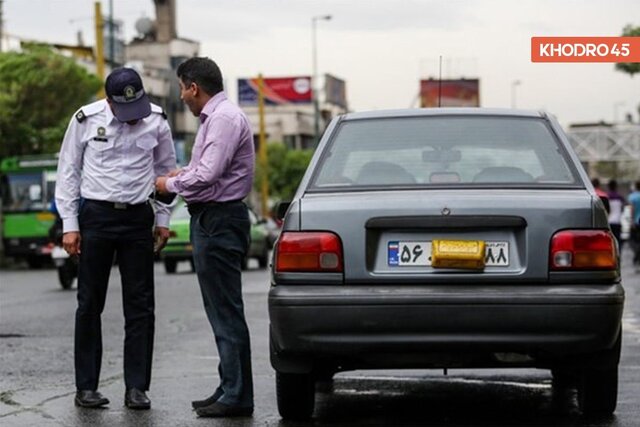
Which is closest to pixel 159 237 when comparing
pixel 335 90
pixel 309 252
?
pixel 309 252

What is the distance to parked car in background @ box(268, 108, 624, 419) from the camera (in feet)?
22.7

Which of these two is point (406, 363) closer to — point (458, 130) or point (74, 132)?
point (458, 130)

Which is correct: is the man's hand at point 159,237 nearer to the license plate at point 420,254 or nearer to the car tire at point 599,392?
the license plate at point 420,254

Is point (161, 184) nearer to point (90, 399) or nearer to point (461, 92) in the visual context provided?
point (90, 399)

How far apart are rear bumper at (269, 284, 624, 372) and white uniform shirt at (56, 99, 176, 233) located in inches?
60.4

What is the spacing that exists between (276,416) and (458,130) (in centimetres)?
161

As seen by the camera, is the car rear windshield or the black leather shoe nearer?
the car rear windshield

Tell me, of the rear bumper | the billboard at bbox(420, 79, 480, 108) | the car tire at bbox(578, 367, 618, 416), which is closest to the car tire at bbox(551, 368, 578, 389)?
the car tire at bbox(578, 367, 618, 416)

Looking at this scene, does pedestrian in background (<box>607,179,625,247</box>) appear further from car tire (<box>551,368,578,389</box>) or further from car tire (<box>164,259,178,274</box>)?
car tire (<box>551,368,578,389</box>)

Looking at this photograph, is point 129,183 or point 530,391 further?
point 530,391

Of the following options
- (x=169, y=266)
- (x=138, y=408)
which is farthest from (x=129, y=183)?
A: (x=169, y=266)

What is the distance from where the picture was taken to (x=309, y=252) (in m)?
7.14

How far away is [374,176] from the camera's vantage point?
7629 millimetres

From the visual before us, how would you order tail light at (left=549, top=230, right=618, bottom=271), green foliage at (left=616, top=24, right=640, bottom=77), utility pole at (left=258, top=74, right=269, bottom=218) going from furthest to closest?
utility pole at (left=258, top=74, right=269, bottom=218) → green foliage at (left=616, top=24, right=640, bottom=77) → tail light at (left=549, top=230, right=618, bottom=271)
